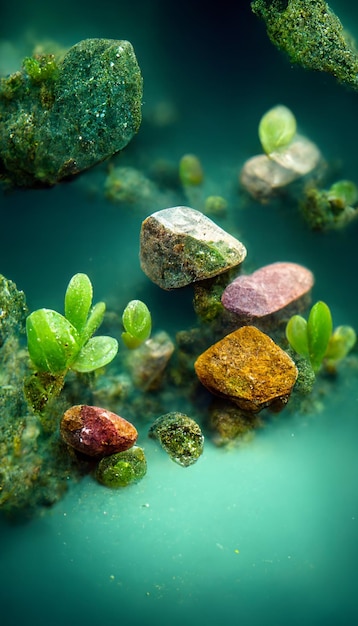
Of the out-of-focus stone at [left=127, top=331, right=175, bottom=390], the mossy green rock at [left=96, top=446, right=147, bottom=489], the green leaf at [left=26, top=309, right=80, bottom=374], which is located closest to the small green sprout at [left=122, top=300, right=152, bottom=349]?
the out-of-focus stone at [left=127, top=331, right=175, bottom=390]

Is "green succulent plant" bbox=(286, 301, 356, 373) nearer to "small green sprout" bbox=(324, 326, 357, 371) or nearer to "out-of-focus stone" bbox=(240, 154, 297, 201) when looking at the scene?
"small green sprout" bbox=(324, 326, 357, 371)

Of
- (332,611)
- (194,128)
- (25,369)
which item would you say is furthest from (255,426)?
(194,128)

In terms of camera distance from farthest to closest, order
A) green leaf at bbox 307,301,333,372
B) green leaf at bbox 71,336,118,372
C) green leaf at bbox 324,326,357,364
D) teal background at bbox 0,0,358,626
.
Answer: green leaf at bbox 324,326,357,364 < green leaf at bbox 307,301,333,372 < green leaf at bbox 71,336,118,372 < teal background at bbox 0,0,358,626

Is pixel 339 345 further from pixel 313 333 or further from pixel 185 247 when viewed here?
→ pixel 185 247

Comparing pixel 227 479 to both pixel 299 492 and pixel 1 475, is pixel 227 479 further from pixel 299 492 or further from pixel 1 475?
pixel 1 475

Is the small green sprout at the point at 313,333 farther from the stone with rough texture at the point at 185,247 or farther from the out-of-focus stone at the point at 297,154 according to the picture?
the out-of-focus stone at the point at 297,154

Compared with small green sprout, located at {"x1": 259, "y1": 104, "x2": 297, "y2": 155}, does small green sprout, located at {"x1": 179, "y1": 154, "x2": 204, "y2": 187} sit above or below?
below

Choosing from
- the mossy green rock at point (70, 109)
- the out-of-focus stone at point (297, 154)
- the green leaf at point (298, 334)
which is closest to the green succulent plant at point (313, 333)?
the green leaf at point (298, 334)
